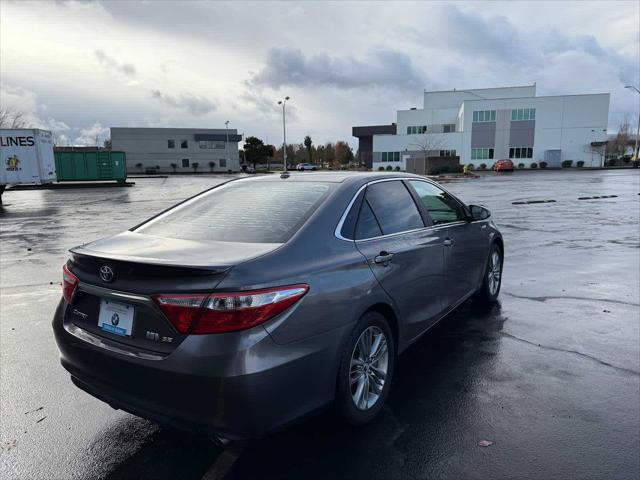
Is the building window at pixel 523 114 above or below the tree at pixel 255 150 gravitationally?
above

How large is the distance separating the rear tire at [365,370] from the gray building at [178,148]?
85805 mm

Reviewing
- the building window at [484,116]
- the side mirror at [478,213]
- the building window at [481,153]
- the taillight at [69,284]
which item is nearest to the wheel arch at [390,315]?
the taillight at [69,284]

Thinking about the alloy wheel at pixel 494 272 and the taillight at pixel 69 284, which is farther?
the alloy wheel at pixel 494 272

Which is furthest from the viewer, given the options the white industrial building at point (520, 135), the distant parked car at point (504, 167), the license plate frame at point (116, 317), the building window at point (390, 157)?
the building window at point (390, 157)

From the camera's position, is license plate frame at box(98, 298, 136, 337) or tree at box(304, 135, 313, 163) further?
tree at box(304, 135, 313, 163)

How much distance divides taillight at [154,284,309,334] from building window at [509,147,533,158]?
2831 inches

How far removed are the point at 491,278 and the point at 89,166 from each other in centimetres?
3915

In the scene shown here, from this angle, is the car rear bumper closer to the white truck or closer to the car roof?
the car roof

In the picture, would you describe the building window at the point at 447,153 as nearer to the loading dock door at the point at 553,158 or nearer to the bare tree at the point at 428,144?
the bare tree at the point at 428,144

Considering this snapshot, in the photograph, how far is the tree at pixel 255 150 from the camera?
305 feet

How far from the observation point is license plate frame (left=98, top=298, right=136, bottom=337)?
8.29 feet

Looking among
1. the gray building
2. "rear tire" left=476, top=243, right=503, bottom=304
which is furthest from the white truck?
the gray building

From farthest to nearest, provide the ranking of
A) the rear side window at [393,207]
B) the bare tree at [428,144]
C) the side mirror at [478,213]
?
the bare tree at [428,144] → the side mirror at [478,213] → the rear side window at [393,207]

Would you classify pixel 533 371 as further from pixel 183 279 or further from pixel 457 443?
pixel 183 279
